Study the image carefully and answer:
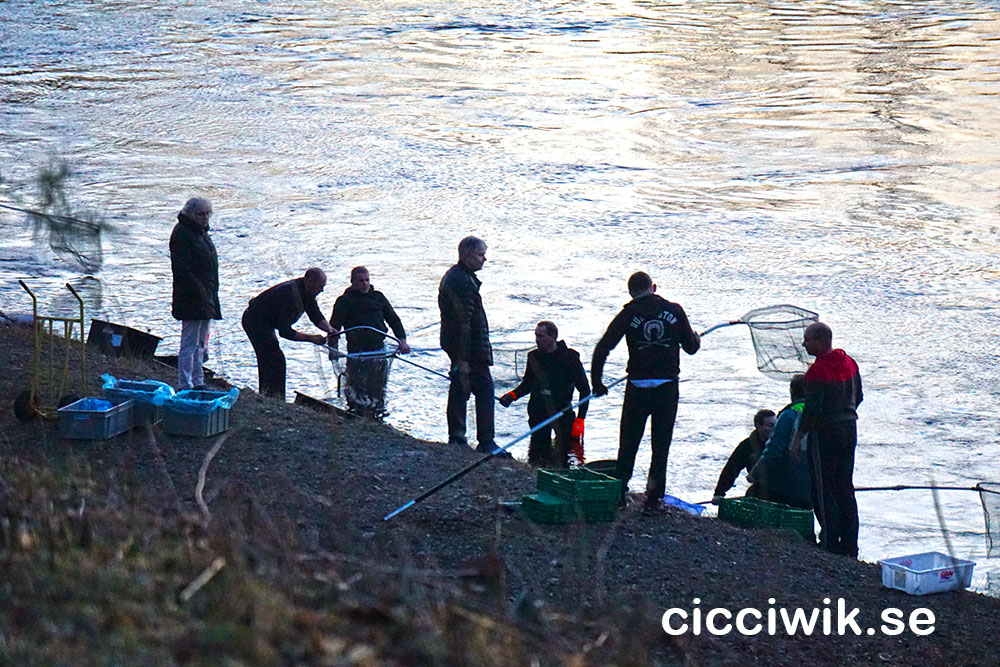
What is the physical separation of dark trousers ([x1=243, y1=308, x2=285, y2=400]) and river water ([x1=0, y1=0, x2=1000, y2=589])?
1.38 metres

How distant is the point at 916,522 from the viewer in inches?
444

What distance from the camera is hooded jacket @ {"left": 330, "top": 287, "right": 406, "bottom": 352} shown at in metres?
11.6

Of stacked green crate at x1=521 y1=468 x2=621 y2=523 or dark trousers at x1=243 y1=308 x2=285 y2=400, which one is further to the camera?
dark trousers at x1=243 y1=308 x2=285 y2=400

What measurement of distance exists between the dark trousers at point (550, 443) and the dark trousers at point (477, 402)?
1.17 ft

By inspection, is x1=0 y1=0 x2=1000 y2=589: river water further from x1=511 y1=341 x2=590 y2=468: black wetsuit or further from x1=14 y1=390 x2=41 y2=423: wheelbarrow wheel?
x1=14 y1=390 x2=41 y2=423: wheelbarrow wheel

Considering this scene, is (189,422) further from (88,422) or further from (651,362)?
(651,362)

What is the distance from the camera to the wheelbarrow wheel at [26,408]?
30.6 feet

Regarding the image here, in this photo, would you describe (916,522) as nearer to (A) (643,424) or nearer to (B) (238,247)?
(A) (643,424)

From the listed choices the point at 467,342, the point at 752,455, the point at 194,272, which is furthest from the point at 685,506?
the point at 194,272

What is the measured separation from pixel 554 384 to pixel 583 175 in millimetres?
15802

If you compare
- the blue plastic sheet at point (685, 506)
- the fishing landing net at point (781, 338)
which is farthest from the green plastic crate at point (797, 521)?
the fishing landing net at point (781, 338)

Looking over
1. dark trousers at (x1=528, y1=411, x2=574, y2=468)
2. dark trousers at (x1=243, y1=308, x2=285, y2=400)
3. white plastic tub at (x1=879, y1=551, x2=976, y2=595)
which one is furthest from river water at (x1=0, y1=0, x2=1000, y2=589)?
white plastic tub at (x1=879, y1=551, x2=976, y2=595)

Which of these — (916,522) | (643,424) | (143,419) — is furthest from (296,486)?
(916,522)

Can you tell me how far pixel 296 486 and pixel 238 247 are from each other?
12.6m
